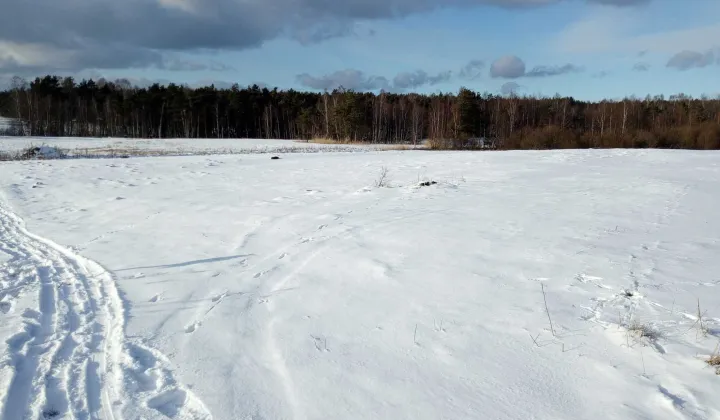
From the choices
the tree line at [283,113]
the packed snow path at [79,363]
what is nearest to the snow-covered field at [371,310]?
the packed snow path at [79,363]

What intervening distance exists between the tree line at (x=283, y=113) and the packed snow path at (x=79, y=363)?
52804mm

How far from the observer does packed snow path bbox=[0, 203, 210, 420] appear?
3.64m

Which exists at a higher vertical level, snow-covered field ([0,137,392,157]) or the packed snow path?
snow-covered field ([0,137,392,157])

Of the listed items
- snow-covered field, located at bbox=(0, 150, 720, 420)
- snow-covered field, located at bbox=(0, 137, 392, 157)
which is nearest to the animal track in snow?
snow-covered field, located at bbox=(0, 150, 720, 420)

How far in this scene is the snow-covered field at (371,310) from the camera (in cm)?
377

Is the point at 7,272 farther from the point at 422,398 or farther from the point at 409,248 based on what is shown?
the point at 422,398

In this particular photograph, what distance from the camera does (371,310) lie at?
5504mm

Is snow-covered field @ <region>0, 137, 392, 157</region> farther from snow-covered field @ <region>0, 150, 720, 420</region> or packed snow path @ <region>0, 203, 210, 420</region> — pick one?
packed snow path @ <region>0, 203, 210, 420</region>

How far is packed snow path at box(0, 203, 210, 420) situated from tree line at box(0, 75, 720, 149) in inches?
2079

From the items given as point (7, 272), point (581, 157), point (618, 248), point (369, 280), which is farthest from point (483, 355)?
point (581, 157)

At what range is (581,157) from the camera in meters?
21.5

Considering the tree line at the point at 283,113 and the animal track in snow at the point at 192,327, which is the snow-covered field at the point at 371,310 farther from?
the tree line at the point at 283,113

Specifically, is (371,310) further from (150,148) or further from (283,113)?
(283,113)

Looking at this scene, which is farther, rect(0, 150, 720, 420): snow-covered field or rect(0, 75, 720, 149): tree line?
rect(0, 75, 720, 149): tree line
